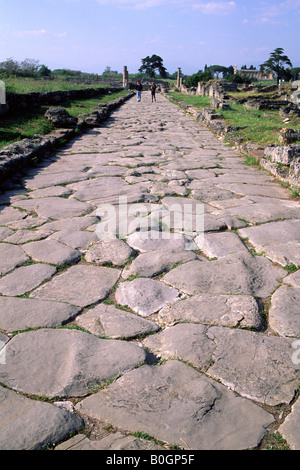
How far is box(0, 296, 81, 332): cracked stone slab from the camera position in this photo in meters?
1.98

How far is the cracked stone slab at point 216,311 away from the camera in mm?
1953

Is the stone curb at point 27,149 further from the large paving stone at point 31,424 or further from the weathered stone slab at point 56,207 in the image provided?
the large paving stone at point 31,424

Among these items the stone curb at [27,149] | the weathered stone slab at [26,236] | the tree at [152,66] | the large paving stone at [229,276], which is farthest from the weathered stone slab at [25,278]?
the tree at [152,66]

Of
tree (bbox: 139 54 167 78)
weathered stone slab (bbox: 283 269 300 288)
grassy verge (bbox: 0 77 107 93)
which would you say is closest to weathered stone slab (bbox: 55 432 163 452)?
weathered stone slab (bbox: 283 269 300 288)

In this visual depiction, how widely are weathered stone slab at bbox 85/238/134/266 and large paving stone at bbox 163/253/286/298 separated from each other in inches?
16.4

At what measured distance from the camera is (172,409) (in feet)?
4.78

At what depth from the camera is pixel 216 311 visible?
2041 mm

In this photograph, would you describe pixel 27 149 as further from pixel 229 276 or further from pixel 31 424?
pixel 31 424

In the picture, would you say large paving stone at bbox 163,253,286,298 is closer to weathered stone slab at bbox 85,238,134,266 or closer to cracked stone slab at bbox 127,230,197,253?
cracked stone slab at bbox 127,230,197,253

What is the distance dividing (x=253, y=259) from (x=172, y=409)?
1.41 meters

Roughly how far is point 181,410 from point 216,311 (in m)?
0.69

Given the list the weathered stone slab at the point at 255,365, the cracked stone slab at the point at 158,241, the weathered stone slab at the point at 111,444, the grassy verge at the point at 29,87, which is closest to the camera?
the weathered stone slab at the point at 111,444

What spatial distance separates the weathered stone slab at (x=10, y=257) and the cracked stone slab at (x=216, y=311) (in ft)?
3.84

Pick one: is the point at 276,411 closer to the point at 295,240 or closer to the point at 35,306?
the point at 35,306
